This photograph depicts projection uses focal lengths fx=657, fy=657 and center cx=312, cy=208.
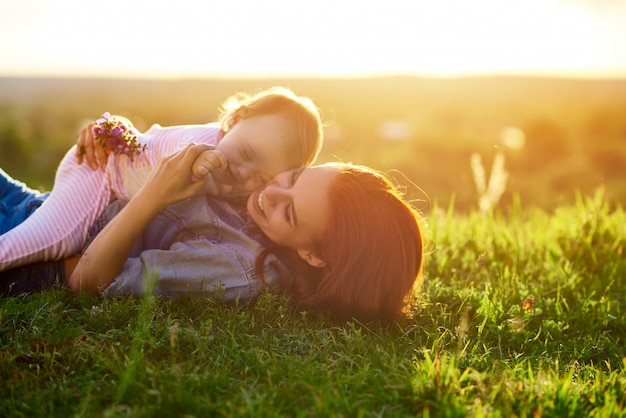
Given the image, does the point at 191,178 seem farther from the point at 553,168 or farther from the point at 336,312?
the point at 553,168

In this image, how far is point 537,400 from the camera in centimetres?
256

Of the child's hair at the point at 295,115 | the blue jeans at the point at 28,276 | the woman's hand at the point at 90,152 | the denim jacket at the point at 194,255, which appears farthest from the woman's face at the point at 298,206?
the blue jeans at the point at 28,276

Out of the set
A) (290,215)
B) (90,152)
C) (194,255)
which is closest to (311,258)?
(290,215)

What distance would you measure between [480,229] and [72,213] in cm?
323

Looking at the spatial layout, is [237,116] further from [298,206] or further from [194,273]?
[194,273]

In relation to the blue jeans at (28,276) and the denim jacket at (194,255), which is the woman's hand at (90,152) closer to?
the denim jacket at (194,255)

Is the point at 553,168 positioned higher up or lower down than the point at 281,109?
lower down

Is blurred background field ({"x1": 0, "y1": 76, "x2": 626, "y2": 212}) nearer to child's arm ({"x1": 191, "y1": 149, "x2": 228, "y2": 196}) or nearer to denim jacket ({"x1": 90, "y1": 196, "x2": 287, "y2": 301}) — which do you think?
denim jacket ({"x1": 90, "y1": 196, "x2": 287, "y2": 301})

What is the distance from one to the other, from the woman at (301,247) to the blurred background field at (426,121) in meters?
3.89

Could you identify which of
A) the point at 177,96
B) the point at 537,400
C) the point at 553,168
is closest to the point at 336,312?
the point at 537,400

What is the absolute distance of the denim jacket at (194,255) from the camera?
3395mm

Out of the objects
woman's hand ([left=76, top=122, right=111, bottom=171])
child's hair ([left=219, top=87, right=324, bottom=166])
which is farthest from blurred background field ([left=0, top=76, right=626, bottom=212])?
woman's hand ([left=76, top=122, right=111, bottom=171])

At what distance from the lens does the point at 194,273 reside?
3.42 metres

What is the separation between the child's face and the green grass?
80 centimetres
